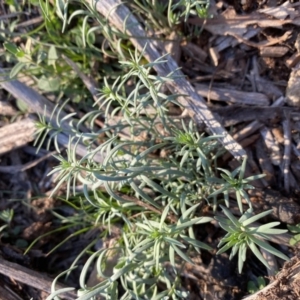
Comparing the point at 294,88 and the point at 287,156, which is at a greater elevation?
the point at 294,88

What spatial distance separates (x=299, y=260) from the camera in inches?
77.4

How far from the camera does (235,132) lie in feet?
7.78

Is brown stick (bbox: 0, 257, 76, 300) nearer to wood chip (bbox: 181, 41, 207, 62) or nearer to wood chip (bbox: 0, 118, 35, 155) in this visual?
wood chip (bbox: 0, 118, 35, 155)

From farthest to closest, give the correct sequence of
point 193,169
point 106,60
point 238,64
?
point 106,60
point 238,64
point 193,169

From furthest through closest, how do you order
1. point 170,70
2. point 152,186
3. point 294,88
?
point 170,70
point 294,88
point 152,186

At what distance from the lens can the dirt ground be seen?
2.25m

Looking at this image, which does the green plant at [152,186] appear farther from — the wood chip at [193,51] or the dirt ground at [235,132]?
the wood chip at [193,51]

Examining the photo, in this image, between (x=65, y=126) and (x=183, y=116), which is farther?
(x=65, y=126)

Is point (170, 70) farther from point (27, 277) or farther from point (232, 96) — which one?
point (27, 277)

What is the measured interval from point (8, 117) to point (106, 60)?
650 mm

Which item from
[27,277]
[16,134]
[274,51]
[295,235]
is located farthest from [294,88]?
[27,277]

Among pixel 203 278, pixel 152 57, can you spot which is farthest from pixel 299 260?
pixel 152 57

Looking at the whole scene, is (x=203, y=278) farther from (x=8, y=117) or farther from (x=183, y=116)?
(x=8, y=117)

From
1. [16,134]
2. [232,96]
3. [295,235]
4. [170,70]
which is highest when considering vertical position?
[170,70]
